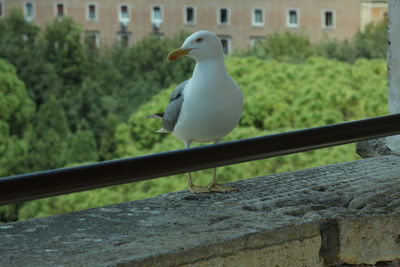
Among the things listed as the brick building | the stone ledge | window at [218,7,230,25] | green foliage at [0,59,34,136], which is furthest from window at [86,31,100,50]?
the stone ledge

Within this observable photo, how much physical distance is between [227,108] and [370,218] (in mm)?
369

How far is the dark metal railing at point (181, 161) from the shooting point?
36.8 inches

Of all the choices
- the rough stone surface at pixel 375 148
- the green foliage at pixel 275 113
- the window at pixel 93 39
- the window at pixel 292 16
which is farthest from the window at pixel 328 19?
the rough stone surface at pixel 375 148

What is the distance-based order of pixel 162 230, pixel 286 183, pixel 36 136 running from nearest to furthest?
pixel 162 230, pixel 286 183, pixel 36 136

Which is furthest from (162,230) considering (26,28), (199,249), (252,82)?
(26,28)

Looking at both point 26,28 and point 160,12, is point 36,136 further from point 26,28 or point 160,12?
point 160,12

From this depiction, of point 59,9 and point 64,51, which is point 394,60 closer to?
point 64,51

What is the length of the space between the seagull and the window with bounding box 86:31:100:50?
30.2 meters

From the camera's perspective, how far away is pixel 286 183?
150cm

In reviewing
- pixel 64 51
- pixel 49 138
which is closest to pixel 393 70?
pixel 49 138

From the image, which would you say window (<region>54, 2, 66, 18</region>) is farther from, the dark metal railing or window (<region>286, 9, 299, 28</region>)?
the dark metal railing

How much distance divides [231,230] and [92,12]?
33450mm

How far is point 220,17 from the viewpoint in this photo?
34219 mm

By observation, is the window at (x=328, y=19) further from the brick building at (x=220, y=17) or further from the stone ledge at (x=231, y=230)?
the stone ledge at (x=231, y=230)
